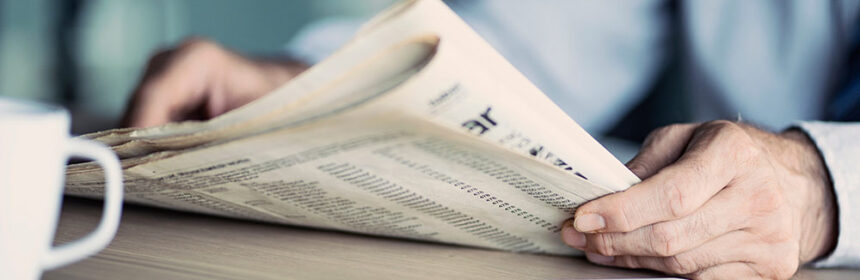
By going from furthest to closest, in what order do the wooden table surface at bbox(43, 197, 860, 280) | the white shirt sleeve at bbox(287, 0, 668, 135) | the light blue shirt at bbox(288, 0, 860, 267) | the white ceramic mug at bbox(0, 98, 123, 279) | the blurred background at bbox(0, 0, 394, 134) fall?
the blurred background at bbox(0, 0, 394, 134) → the white shirt sleeve at bbox(287, 0, 668, 135) → the light blue shirt at bbox(288, 0, 860, 267) → the wooden table surface at bbox(43, 197, 860, 280) → the white ceramic mug at bbox(0, 98, 123, 279)

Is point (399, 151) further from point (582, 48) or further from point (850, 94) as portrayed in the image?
point (582, 48)

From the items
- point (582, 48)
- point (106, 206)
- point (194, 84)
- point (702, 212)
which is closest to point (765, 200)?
point (702, 212)

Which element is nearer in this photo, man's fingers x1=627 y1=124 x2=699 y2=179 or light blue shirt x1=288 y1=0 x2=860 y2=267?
man's fingers x1=627 y1=124 x2=699 y2=179

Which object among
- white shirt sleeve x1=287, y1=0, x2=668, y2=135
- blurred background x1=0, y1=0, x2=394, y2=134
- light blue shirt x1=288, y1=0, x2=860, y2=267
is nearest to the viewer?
light blue shirt x1=288, y1=0, x2=860, y2=267

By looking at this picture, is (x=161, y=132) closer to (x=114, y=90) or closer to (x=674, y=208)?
(x=674, y=208)

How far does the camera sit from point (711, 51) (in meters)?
0.83

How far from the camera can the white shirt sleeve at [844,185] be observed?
411 mm

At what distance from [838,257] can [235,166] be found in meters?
0.33

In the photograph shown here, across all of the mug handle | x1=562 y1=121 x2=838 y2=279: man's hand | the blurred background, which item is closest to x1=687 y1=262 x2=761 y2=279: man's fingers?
x1=562 y1=121 x2=838 y2=279: man's hand

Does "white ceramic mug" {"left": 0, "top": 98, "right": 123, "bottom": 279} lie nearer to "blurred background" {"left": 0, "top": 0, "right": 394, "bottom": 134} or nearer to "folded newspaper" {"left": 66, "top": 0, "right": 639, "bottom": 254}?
"folded newspaper" {"left": 66, "top": 0, "right": 639, "bottom": 254}

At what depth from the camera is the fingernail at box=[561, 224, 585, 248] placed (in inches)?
14.3

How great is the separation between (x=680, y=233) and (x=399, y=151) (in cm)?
15

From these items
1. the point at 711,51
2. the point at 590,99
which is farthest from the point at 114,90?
the point at 711,51

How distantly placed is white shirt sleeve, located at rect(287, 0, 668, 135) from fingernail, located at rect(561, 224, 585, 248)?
66 centimetres
